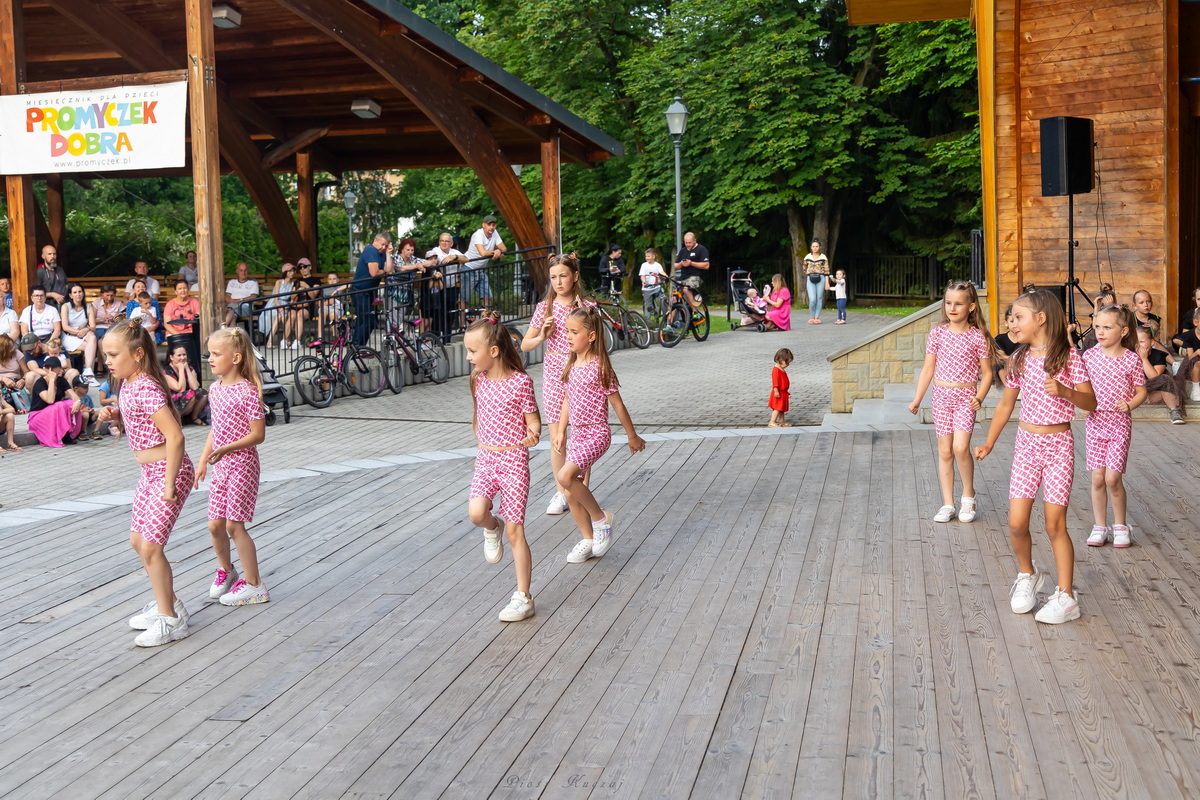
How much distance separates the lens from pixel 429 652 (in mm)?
4879

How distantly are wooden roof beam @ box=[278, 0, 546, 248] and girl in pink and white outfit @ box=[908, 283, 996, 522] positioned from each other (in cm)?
1026

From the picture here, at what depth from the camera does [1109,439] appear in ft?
20.5

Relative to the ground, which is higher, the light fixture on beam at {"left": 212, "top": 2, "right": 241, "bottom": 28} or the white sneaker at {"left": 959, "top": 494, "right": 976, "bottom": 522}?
the light fixture on beam at {"left": 212, "top": 2, "right": 241, "bottom": 28}

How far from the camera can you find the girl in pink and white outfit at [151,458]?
199 inches

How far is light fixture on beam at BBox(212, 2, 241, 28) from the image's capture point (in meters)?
15.1

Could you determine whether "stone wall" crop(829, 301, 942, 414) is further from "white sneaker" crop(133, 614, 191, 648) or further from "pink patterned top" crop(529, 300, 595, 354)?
"white sneaker" crop(133, 614, 191, 648)

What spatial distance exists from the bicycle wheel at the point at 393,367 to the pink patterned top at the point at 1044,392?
36.3ft

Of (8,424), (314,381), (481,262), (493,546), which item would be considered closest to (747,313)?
(481,262)

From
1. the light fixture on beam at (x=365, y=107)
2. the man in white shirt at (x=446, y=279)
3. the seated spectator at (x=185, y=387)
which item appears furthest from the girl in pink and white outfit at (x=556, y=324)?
the light fixture on beam at (x=365, y=107)

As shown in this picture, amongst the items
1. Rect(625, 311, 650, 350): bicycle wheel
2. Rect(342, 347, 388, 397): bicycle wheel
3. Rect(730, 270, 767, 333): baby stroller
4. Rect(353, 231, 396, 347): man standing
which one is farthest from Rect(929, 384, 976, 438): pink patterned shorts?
Rect(730, 270, 767, 333): baby stroller

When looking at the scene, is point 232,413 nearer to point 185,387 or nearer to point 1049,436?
point 1049,436

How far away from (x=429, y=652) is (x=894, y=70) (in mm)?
27658

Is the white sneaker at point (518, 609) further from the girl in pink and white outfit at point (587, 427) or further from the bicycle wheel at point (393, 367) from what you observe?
the bicycle wheel at point (393, 367)

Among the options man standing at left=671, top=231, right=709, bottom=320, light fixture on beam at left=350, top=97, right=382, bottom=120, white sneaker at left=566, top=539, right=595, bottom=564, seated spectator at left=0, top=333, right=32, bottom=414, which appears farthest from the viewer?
man standing at left=671, top=231, right=709, bottom=320
